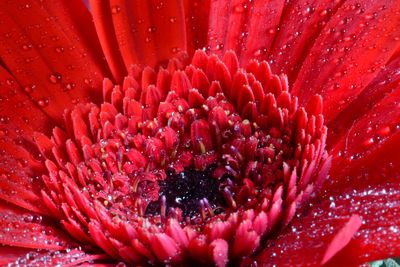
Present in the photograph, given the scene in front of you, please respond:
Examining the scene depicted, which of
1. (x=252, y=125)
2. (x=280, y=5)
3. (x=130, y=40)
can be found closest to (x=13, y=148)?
(x=130, y=40)

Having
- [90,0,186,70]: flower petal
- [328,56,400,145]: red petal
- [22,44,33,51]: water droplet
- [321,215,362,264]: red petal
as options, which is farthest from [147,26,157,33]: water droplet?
[321,215,362,264]: red petal

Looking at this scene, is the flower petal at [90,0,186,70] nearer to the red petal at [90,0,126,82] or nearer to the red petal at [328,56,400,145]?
the red petal at [90,0,126,82]

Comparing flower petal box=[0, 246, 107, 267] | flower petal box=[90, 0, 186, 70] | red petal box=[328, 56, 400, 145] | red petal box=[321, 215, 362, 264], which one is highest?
flower petal box=[90, 0, 186, 70]

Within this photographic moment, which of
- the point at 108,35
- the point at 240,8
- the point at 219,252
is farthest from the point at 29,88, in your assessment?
the point at 219,252

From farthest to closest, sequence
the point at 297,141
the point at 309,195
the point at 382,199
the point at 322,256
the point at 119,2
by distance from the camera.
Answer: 1. the point at 119,2
2. the point at 297,141
3. the point at 309,195
4. the point at 382,199
5. the point at 322,256

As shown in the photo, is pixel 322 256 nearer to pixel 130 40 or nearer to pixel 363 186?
pixel 363 186

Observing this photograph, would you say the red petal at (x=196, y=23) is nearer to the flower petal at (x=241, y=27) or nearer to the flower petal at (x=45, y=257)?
the flower petal at (x=241, y=27)

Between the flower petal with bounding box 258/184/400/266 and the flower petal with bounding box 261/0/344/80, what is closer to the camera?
the flower petal with bounding box 258/184/400/266
